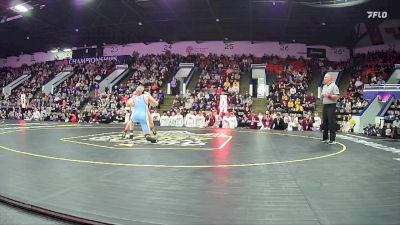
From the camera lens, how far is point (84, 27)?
25.4 meters

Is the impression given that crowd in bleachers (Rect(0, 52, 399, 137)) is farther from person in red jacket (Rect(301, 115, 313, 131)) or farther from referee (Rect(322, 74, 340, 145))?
referee (Rect(322, 74, 340, 145))

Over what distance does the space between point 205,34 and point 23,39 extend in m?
15.4

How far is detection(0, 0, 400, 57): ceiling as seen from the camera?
19.2m

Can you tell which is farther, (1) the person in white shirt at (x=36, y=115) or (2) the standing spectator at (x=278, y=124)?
(1) the person in white shirt at (x=36, y=115)

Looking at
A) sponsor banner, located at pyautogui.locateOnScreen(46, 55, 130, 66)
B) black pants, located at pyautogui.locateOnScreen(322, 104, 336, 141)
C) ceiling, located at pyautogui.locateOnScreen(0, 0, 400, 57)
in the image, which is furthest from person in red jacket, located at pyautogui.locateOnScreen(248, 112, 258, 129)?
sponsor banner, located at pyautogui.locateOnScreen(46, 55, 130, 66)

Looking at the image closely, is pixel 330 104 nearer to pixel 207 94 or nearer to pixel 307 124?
pixel 307 124

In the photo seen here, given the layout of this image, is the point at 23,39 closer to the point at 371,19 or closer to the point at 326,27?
the point at 326,27

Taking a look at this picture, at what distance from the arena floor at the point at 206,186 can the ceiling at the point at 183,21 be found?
14.0 meters

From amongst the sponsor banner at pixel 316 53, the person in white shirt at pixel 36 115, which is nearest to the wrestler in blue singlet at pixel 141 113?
the person in white shirt at pixel 36 115

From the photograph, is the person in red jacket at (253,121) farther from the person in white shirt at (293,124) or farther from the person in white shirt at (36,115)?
the person in white shirt at (36,115)

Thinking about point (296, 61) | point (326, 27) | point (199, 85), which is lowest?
point (199, 85)

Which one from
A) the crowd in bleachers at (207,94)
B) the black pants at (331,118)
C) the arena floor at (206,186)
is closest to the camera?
the arena floor at (206,186)

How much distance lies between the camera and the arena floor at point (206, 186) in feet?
9.69

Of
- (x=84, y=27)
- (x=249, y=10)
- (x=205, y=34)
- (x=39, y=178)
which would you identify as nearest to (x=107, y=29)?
(x=84, y=27)
